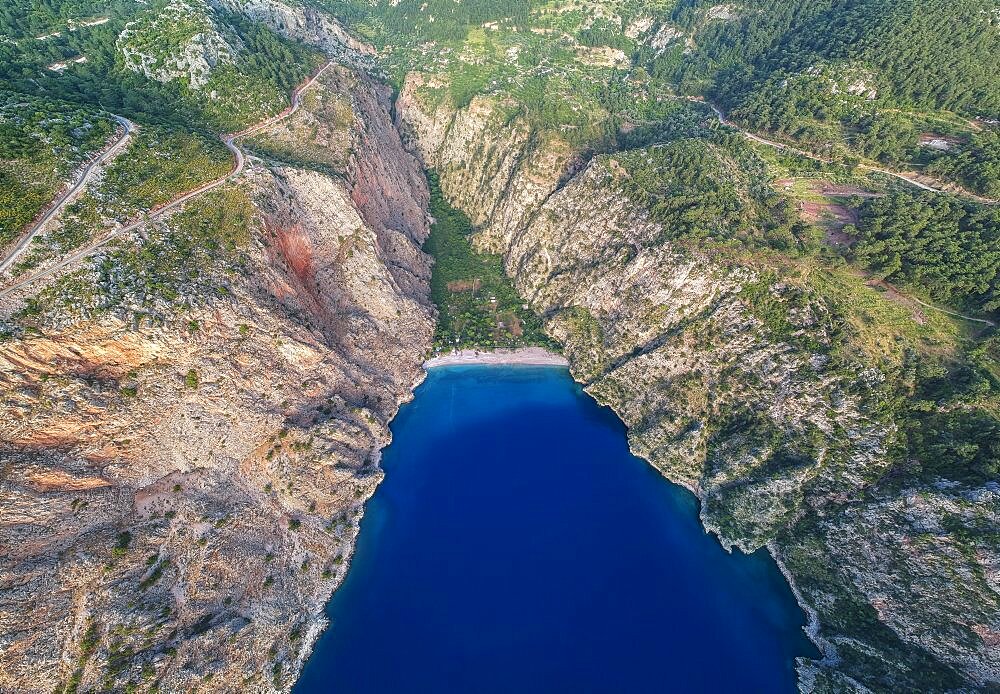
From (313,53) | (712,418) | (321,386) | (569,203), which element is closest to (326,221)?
(321,386)

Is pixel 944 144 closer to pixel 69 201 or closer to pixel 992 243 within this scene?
pixel 992 243

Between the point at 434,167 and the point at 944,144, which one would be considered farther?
the point at 434,167

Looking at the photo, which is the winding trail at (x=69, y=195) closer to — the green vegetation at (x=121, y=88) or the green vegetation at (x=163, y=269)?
the green vegetation at (x=121, y=88)

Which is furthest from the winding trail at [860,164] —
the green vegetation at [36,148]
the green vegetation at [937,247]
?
the green vegetation at [36,148]

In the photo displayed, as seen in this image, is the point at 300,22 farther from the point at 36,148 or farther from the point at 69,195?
the point at 69,195

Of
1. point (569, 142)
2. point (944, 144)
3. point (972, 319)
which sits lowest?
point (972, 319)

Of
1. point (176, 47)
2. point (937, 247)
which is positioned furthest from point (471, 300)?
point (937, 247)

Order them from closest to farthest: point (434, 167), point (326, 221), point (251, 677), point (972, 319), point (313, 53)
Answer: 1. point (251, 677)
2. point (972, 319)
3. point (326, 221)
4. point (313, 53)
5. point (434, 167)
